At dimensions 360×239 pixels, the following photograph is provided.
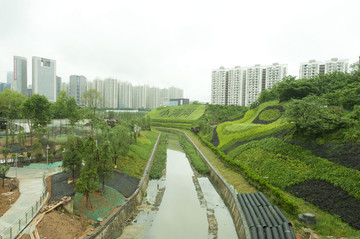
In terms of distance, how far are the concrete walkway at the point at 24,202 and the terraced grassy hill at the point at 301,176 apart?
15882mm

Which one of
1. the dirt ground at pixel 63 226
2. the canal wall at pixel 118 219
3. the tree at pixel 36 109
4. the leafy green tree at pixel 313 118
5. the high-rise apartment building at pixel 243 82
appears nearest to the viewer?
the dirt ground at pixel 63 226

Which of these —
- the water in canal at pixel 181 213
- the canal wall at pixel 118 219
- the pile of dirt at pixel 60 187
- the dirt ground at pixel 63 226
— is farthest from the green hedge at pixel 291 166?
the pile of dirt at pixel 60 187

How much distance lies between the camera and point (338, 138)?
17.2 meters

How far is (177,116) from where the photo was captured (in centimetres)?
7675

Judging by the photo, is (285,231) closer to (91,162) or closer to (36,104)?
(91,162)

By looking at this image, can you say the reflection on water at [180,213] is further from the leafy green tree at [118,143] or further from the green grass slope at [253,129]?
the green grass slope at [253,129]

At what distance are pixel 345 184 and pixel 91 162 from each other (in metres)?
17.5

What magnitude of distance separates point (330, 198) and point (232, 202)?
6.77 metres

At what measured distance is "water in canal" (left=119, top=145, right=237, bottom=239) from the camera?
43.5 feet

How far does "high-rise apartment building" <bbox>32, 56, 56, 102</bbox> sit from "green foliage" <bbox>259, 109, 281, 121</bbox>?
10293 cm

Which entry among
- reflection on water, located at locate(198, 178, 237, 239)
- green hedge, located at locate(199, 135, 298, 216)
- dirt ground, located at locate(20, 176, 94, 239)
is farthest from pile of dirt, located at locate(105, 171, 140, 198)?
green hedge, located at locate(199, 135, 298, 216)

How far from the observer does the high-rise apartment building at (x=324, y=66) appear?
275ft

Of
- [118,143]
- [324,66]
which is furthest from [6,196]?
[324,66]

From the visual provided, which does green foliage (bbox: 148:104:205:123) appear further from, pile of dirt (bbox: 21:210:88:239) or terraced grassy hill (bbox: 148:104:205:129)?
pile of dirt (bbox: 21:210:88:239)
